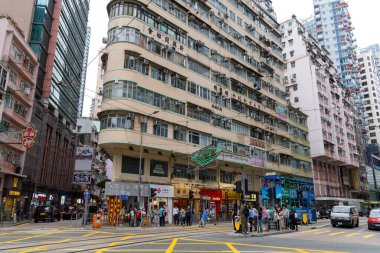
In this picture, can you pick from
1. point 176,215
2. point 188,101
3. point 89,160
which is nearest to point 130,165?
point 176,215

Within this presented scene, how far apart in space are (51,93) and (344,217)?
1808 inches

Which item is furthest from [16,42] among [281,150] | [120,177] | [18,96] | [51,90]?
[281,150]

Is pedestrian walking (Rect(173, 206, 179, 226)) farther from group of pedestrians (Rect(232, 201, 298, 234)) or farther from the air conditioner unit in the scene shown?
the air conditioner unit

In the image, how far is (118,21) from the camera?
31328mm

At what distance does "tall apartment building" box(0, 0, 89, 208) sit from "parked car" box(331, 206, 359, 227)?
112ft

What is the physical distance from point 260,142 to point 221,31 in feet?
54.2

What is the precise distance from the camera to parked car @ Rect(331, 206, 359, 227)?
2612 cm

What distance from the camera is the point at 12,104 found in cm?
3550

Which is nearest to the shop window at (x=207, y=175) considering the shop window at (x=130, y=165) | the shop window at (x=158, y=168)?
the shop window at (x=158, y=168)

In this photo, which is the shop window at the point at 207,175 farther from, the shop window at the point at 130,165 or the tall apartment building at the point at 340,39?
the tall apartment building at the point at 340,39

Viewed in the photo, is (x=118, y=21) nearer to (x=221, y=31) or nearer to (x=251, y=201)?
(x=221, y=31)

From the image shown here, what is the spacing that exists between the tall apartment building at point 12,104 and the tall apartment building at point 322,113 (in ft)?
167

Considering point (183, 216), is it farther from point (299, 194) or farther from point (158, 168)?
point (299, 194)

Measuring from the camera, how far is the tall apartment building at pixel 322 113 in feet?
212
